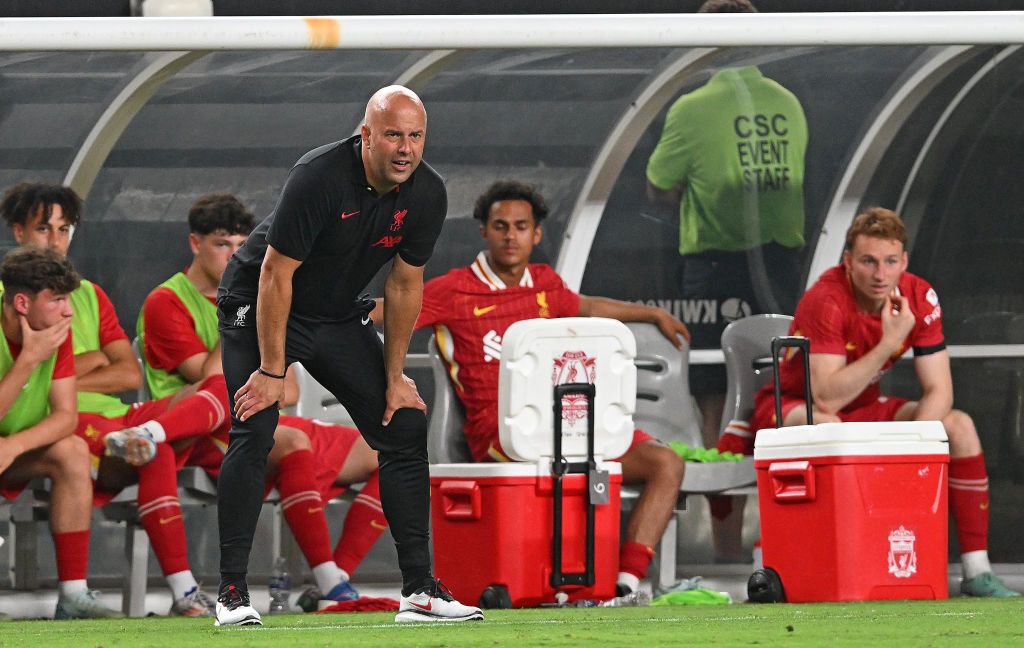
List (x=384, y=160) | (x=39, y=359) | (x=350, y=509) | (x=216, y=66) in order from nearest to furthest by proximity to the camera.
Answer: (x=384, y=160) < (x=39, y=359) < (x=350, y=509) < (x=216, y=66)

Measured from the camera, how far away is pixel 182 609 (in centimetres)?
591

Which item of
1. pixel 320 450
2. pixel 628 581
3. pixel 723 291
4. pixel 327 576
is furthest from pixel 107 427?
pixel 723 291

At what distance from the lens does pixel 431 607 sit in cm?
480

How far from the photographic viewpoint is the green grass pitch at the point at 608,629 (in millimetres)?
4137

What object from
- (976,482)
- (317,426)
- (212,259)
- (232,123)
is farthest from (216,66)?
(976,482)

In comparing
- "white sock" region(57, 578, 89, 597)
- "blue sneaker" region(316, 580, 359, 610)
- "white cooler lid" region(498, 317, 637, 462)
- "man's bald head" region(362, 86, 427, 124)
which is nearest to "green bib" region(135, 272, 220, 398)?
"white sock" region(57, 578, 89, 597)

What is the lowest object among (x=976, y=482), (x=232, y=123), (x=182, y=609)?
(x=182, y=609)

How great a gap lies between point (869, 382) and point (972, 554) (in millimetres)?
682

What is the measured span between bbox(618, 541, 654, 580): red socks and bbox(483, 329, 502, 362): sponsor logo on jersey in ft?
2.76

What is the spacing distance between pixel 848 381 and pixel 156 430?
2.34 meters

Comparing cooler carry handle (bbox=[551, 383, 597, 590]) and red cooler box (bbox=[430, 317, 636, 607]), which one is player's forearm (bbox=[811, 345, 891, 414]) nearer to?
red cooler box (bbox=[430, 317, 636, 607])

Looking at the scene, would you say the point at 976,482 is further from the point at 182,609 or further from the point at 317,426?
the point at 182,609

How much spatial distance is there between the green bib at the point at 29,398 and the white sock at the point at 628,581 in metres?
1.95

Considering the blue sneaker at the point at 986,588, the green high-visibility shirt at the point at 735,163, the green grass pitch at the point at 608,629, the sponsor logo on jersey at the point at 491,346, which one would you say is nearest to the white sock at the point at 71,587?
the green grass pitch at the point at 608,629
